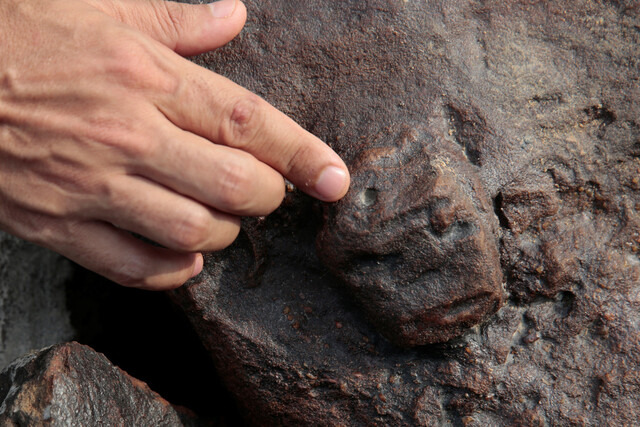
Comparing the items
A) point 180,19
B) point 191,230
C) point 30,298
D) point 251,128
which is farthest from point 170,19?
point 30,298

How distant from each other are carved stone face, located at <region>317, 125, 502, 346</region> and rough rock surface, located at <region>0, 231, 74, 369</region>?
0.98 meters

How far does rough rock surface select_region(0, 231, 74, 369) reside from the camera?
1.60 meters

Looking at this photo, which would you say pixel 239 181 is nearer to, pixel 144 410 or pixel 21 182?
pixel 21 182

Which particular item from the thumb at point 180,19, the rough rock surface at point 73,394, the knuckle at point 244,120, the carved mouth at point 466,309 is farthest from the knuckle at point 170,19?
the carved mouth at point 466,309

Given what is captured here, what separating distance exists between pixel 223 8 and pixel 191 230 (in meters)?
0.46

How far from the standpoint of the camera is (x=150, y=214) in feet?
3.37

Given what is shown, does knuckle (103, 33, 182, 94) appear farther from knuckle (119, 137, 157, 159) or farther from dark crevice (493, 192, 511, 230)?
dark crevice (493, 192, 511, 230)

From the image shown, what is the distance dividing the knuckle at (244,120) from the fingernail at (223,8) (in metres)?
0.22

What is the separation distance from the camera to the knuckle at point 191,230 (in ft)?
Answer: 3.38

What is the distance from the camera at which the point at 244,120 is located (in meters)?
1.05

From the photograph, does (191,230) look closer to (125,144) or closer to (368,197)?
(125,144)

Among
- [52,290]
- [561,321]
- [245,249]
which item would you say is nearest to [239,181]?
[245,249]

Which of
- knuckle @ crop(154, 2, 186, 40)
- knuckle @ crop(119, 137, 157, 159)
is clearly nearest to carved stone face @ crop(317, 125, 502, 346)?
knuckle @ crop(119, 137, 157, 159)

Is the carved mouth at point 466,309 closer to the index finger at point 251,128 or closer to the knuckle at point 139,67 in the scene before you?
the index finger at point 251,128
